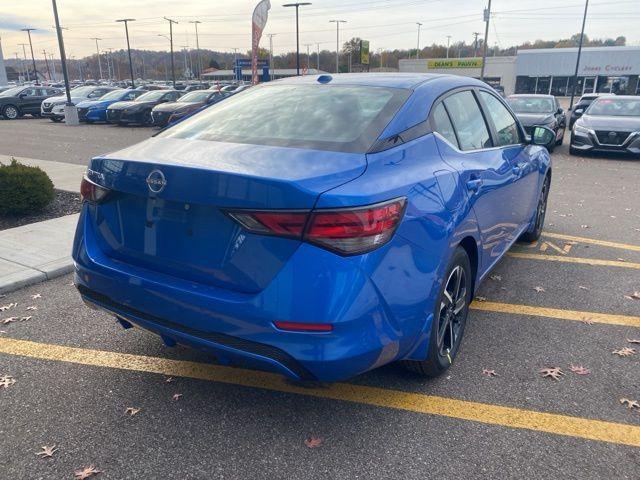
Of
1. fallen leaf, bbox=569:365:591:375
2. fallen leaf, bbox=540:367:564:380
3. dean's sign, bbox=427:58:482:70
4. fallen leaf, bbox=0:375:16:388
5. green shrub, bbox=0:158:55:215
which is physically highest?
dean's sign, bbox=427:58:482:70

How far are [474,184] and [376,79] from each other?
93 cm

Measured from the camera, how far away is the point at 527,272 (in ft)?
16.3

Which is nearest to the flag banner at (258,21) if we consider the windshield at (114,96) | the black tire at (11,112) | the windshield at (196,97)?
the windshield at (196,97)

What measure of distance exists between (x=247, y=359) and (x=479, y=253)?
1.78 m

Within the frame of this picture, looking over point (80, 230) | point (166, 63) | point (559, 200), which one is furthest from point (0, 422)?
point (166, 63)

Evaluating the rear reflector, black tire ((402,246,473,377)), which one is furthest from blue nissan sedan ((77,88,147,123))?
the rear reflector

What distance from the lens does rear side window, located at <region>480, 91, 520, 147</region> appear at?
13.3 feet

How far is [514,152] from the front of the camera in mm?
4277

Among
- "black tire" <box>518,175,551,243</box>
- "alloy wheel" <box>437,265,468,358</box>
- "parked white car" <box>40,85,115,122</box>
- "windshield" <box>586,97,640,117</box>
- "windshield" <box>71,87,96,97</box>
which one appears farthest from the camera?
"windshield" <box>71,87,96,97</box>

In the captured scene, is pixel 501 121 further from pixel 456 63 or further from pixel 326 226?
pixel 456 63

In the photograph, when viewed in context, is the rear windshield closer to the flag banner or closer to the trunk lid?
the trunk lid

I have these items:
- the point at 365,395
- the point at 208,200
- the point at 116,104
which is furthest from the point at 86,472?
the point at 116,104

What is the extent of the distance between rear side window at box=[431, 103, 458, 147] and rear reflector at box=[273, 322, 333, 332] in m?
1.44

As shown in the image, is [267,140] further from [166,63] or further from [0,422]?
[166,63]
